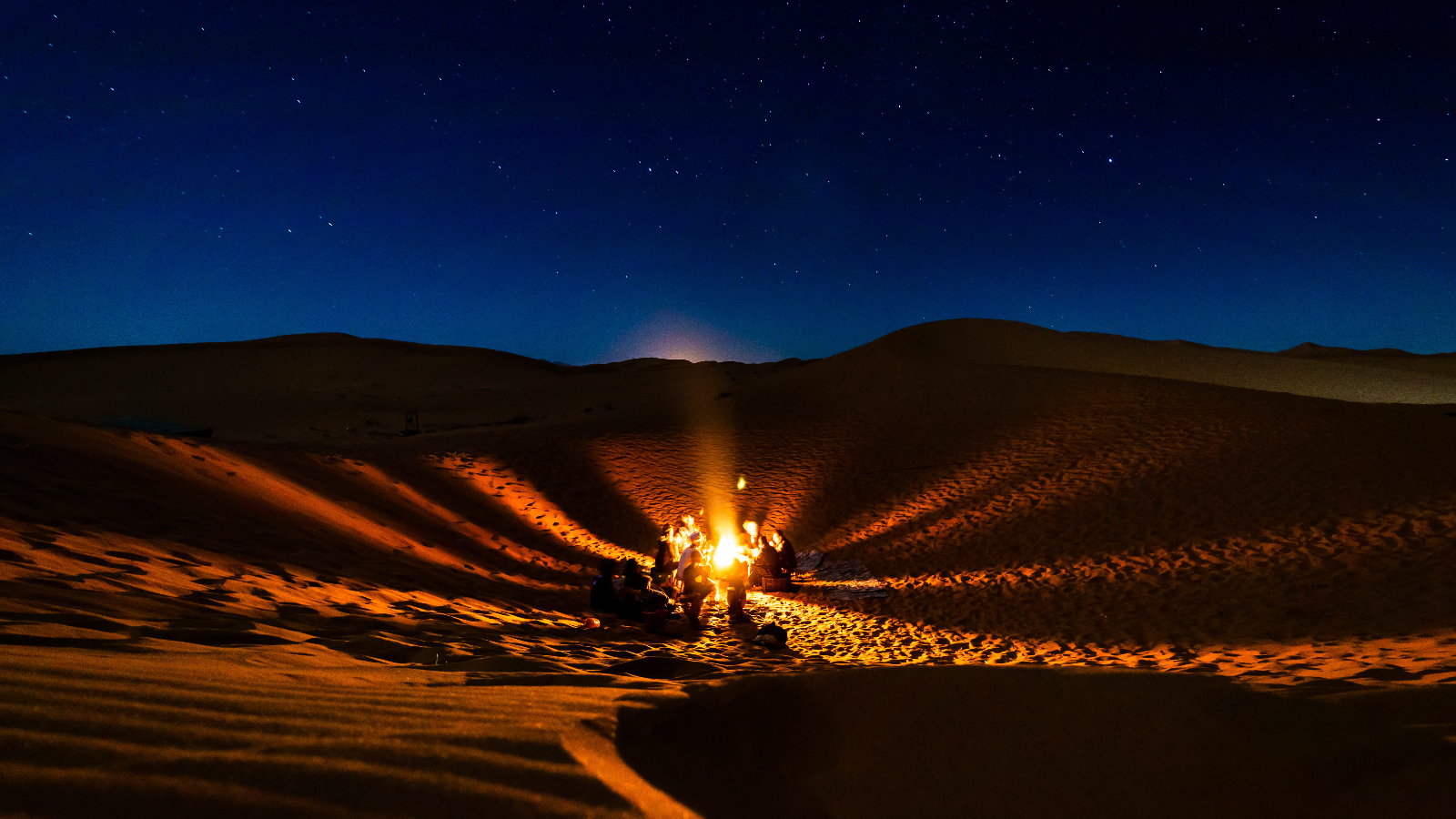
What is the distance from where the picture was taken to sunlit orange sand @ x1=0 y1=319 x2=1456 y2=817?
1.99 metres

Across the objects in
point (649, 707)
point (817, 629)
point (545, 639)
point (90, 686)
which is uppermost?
point (90, 686)

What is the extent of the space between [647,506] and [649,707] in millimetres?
14471

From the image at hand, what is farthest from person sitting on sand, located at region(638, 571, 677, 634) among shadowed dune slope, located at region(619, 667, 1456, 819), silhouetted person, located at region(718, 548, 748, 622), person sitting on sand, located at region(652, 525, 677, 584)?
shadowed dune slope, located at region(619, 667, 1456, 819)

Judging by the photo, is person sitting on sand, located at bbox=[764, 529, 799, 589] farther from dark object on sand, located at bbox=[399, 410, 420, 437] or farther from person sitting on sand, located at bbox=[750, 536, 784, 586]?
dark object on sand, located at bbox=[399, 410, 420, 437]

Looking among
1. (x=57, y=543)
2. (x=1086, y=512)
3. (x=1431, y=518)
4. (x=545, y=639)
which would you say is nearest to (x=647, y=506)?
(x=1086, y=512)

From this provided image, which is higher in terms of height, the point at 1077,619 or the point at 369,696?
the point at 369,696

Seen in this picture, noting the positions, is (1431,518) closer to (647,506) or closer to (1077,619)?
(1077,619)

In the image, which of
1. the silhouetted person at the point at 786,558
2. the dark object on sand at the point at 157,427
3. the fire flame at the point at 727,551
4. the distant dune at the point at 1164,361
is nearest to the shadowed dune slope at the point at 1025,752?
the fire flame at the point at 727,551

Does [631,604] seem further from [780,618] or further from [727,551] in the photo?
[780,618]

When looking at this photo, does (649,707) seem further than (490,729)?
Yes

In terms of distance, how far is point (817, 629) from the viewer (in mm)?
9148

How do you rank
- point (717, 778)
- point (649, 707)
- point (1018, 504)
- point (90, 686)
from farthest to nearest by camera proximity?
point (1018, 504) → point (649, 707) → point (717, 778) → point (90, 686)

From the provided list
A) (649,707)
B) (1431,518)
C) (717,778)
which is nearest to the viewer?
(717,778)

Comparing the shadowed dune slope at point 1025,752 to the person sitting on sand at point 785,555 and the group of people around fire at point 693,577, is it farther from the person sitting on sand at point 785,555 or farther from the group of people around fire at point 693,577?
the person sitting on sand at point 785,555
